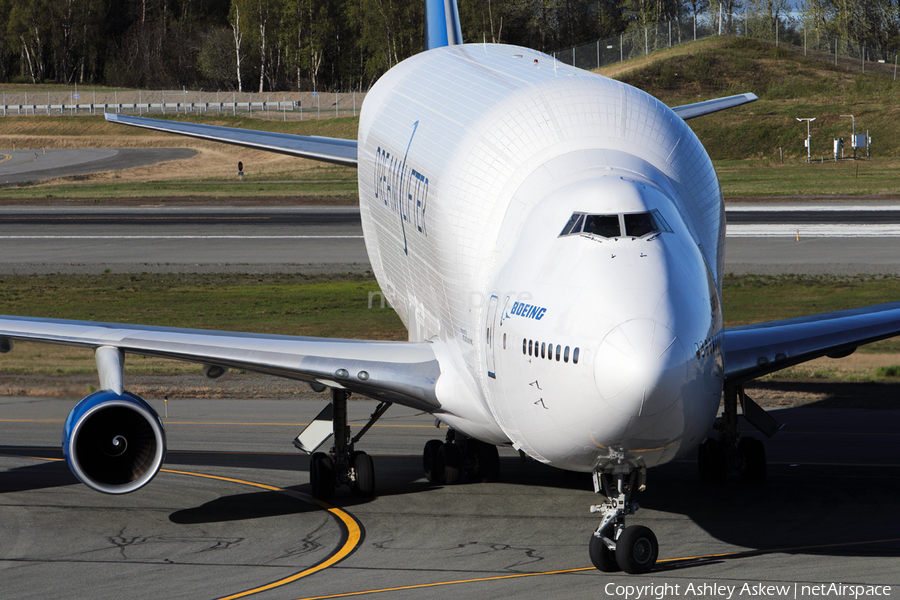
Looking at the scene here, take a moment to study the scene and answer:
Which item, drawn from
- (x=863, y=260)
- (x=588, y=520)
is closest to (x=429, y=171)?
(x=588, y=520)

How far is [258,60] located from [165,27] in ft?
66.3

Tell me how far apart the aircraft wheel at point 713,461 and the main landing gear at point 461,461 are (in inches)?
150

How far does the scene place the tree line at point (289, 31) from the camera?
527 feet

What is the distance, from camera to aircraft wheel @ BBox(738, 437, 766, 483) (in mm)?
18906

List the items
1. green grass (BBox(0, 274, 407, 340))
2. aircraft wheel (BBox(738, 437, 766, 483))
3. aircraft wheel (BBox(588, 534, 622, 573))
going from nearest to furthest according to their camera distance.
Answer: aircraft wheel (BBox(588, 534, 622, 573))
aircraft wheel (BBox(738, 437, 766, 483))
green grass (BBox(0, 274, 407, 340))

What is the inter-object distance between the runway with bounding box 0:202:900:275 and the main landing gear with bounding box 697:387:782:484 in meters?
27.7

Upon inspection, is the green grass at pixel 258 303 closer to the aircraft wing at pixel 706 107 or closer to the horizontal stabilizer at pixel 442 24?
the aircraft wing at pixel 706 107

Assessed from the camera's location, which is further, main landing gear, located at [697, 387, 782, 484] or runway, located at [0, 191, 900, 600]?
main landing gear, located at [697, 387, 782, 484]

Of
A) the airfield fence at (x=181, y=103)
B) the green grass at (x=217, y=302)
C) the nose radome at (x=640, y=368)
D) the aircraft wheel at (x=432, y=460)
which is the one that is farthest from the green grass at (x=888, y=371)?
the airfield fence at (x=181, y=103)

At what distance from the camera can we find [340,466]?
18.8 meters

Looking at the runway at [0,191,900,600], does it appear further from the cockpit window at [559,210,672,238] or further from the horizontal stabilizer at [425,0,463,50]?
the horizontal stabilizer at [425,0,463,50]

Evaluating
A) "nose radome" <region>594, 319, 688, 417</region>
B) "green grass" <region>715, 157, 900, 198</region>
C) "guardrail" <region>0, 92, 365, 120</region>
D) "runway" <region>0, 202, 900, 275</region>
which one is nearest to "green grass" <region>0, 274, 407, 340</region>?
"runway" <region>0, 202, 900, 275</region>

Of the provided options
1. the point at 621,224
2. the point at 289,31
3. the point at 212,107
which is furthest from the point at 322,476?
the point at 289,31

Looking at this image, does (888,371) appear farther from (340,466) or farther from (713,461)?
(340,466)
